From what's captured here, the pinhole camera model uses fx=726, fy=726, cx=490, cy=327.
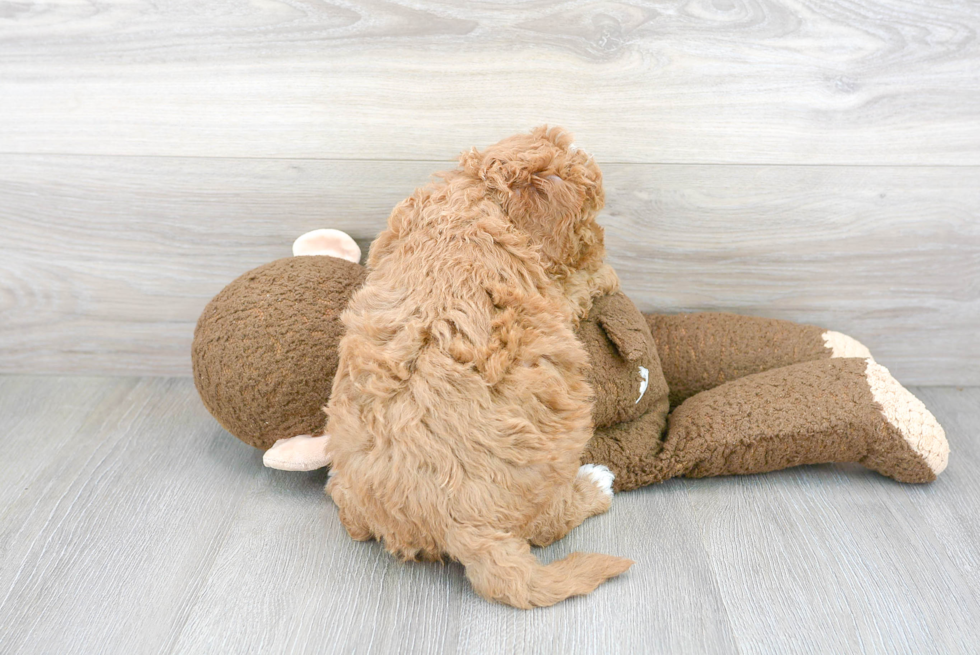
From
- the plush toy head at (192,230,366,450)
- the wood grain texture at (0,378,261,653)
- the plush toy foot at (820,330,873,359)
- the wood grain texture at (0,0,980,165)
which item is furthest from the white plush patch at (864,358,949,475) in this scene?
→ the wood grain texture at (0,378,261,653)

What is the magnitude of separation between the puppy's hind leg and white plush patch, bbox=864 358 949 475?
48 cm

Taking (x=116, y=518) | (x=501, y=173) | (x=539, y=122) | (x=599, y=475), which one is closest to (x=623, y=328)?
(x=599, y=475)

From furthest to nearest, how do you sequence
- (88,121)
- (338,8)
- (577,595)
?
(88,121) < (338,8) < (577,595)

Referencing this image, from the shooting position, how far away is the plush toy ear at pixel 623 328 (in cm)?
120

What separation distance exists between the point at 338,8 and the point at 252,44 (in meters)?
0.18

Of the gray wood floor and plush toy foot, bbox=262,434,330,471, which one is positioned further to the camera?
plush toy foot, bbox=262,434,330,471

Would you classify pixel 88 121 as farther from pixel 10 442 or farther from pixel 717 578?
pixel 717 578

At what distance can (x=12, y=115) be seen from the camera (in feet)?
4.78

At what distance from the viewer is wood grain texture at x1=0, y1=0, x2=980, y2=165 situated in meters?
1.34

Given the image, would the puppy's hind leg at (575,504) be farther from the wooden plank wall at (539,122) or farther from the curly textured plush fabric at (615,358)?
the wooden plank wall at (539,122)

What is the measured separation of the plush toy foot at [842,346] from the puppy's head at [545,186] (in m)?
0.63

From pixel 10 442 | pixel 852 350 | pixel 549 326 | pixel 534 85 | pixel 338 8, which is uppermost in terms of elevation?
pixel 338 8

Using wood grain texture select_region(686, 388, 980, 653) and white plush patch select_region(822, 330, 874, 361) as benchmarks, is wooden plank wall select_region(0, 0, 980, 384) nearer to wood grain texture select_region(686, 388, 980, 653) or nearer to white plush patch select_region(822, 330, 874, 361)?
white plush patch select_region(822, 330, 874, 361)

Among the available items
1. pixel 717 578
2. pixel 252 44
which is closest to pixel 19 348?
pixel 252 44
